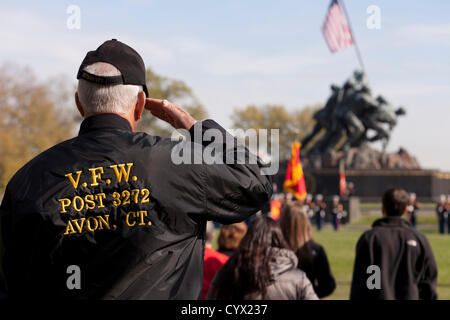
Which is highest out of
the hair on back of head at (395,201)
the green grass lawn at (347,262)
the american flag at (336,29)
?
the american flag at (336,29)

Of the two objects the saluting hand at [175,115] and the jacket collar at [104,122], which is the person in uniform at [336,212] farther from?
the jacket collar at [104,122]

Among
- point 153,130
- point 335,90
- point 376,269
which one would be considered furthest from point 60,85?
point 376,269

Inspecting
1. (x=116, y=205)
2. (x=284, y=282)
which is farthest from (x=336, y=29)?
(x=116, y=205)

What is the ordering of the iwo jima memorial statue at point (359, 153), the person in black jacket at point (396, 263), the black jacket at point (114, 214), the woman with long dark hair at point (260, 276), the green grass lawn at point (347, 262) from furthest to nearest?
the iwo jima memorial statue at point (359, 153) → the green grass lawn at point (347, 262) → the person in black jacket at point (396, 263) → the woman with long dark hair at point (260, 276) → the black jacket at point (114, 214)

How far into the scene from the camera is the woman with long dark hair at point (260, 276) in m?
3.65

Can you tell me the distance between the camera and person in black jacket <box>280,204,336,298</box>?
559 centimetres

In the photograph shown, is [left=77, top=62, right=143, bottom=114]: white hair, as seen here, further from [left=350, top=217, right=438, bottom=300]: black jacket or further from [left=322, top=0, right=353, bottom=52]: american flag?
[left=322, top=0, right=353, bottom=52]: american flag

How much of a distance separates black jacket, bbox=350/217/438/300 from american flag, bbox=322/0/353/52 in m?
21.0

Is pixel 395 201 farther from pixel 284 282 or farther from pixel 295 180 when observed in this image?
pixel 295 180

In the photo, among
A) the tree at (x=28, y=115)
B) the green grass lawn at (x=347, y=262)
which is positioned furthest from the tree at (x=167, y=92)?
the green grass lawn at (x=347, y=262)

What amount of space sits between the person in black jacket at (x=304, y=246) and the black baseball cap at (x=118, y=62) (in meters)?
3.48

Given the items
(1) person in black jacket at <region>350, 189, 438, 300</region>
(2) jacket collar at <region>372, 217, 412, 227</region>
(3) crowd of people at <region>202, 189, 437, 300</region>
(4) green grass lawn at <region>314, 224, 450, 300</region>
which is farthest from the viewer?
(4) green grass lawn at <region>314, 224, 450, 300</region>

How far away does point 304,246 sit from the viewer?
5613 millimetres

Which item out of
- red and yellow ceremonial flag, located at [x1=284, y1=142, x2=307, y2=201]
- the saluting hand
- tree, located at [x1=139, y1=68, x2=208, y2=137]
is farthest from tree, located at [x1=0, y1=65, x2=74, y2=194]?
the saluting hand
